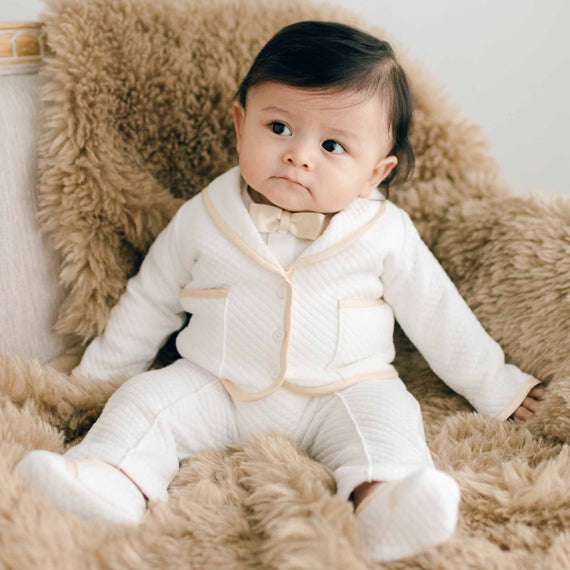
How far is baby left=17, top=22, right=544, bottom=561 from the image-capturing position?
84 cm

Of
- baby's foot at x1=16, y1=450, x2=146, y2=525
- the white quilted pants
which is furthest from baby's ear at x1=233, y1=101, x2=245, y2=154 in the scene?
baby's foot at x1=16, y1=450, x2=146, y2=525

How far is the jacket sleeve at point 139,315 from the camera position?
39.6 inches

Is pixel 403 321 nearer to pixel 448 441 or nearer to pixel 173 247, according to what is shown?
pixel 448 441

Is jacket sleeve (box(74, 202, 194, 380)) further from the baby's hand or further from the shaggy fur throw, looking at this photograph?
the baby's hand

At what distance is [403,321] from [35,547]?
0.58 m

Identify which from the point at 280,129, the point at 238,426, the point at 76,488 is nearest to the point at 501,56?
the point at 280,129

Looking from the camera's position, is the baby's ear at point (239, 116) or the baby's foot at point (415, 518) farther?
the baby's ear at point (239, 116)

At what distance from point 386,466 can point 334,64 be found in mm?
484

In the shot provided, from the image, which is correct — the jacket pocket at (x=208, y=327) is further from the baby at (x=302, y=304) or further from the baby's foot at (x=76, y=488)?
the baby's foot at (x=76, y=488)

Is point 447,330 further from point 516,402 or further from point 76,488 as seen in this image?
point 76,488

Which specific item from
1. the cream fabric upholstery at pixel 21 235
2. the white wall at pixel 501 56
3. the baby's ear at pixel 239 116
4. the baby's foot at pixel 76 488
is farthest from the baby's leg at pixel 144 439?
the white wall at pixel 501 56

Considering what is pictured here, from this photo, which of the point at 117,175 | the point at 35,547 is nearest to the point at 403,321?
the point at 117,175

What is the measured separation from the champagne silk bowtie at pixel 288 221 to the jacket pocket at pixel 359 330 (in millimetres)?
104

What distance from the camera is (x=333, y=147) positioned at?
879 millimetres
